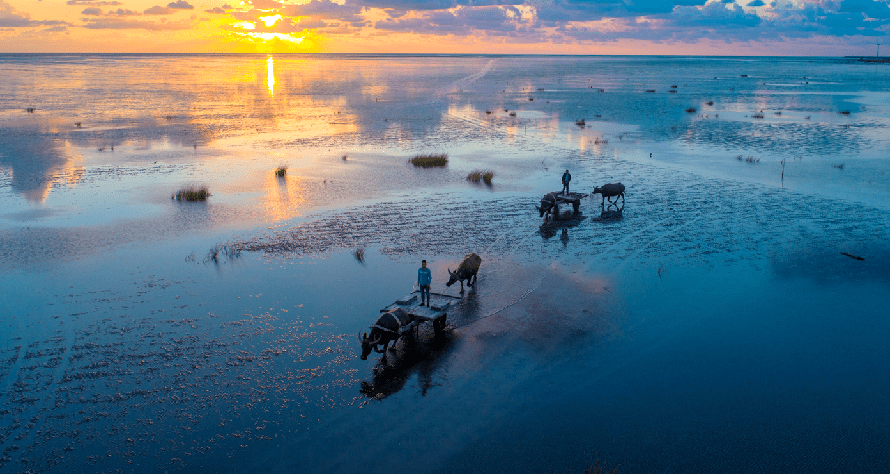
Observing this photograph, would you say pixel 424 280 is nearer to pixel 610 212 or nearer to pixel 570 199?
pixel 570 199

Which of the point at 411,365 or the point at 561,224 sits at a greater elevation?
the point at 561,224

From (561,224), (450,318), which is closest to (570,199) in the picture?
(561,224)

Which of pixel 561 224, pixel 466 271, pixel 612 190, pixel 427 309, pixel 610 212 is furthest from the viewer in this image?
pixel 612 190

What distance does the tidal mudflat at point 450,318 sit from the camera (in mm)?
10492

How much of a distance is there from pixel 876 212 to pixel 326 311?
2304 centimetres

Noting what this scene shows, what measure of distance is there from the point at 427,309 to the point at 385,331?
150 centimetres

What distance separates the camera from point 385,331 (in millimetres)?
12789

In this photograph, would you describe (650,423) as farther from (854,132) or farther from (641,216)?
(854,132)

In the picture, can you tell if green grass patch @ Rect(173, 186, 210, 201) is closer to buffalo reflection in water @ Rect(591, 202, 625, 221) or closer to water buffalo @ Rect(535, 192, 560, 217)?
water buffalo @ Rect(535, 192, 560, 217)

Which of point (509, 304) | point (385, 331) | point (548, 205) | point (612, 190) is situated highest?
point (612, 190)

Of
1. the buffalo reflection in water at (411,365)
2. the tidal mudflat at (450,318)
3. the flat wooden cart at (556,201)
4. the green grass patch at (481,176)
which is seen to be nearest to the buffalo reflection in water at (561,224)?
the tidal mudflat at (450,318)

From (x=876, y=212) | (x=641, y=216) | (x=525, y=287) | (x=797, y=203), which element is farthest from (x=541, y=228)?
(x=876, y=212)

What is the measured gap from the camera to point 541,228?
22812 millimetres

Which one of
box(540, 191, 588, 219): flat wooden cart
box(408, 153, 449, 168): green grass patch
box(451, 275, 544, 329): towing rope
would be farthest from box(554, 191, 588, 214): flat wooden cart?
box(408, 153, 449, 168): green grass patch
